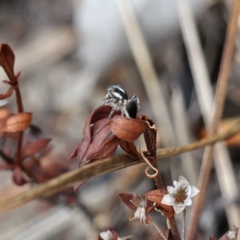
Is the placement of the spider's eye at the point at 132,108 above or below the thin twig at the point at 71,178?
above

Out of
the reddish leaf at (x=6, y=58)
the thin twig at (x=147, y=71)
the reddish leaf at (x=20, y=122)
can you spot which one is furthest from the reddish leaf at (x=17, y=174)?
the thin twig at (x=147, y=71)

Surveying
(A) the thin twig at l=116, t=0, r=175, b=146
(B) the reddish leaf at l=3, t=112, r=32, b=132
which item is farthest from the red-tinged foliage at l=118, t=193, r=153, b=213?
(A) the thin twig at l=116, t=0, r=175, b=146

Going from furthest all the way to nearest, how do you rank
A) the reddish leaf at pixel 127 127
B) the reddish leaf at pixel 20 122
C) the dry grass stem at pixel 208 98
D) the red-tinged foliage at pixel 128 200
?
the dry grass stem at pixel 208 98
the reddish leaf at pixel 20 122
the red-tinged foliage at pixel 128 200
the reddish leaf at pixel 127 127

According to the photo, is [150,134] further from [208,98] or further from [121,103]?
[208,98]

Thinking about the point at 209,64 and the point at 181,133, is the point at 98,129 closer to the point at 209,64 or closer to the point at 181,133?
the point at 181,133

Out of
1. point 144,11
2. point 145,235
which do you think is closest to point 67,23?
point 144,11

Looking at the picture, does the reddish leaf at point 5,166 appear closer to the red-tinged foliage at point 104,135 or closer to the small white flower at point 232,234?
the red-tinged foliage at point 104,135
